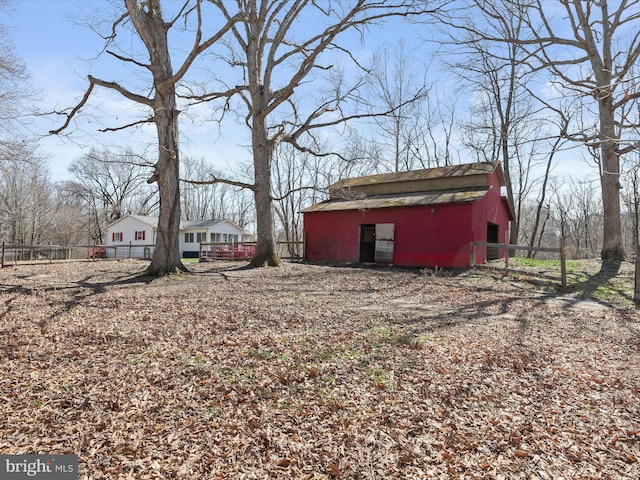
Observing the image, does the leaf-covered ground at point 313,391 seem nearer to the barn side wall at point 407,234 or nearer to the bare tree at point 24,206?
the barn side wall at point 407,234

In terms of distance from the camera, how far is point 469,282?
A: 11.8 meters

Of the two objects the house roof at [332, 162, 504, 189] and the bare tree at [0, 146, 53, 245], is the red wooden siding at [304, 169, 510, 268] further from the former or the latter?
the bare tree at [0, 146, 53, 245]

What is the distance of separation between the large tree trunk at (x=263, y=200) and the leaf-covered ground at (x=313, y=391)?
7319 millimetres

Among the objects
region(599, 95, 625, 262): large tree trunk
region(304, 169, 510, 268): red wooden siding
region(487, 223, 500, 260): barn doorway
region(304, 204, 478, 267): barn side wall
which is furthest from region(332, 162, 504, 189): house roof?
region(599, 95, 625, 262): large tree trunk

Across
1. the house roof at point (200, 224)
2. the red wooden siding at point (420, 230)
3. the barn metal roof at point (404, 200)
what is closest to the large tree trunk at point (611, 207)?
the red wooden siding at point (420, 230)

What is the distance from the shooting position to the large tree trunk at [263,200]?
14.6 meters

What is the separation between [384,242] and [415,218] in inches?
75.1

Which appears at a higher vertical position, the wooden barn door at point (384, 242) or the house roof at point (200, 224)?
the house roof at point (200, 224)

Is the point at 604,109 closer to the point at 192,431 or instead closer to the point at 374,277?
the point at 374,277

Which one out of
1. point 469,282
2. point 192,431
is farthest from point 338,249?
point 192,431

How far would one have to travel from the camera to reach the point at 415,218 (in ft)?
54.0

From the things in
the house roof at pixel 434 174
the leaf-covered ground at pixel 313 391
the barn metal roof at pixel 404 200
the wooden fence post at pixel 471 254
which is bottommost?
the leaf-covered ground at pixel 313 391

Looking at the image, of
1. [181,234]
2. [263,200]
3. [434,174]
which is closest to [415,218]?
[434,174]

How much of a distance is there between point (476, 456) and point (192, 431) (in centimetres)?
244
